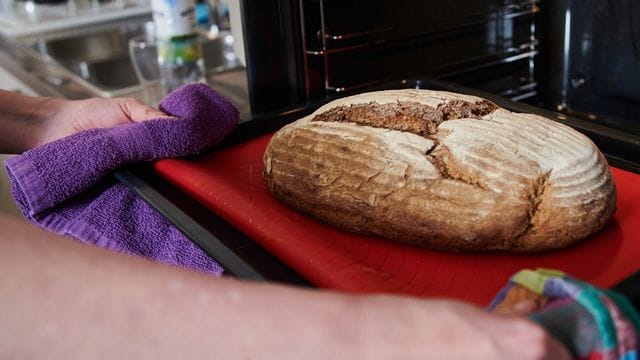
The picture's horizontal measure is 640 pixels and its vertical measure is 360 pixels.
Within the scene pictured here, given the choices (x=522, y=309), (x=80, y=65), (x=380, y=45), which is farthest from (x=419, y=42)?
(x=80, y=65)

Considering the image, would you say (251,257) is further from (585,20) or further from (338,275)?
(585,20)

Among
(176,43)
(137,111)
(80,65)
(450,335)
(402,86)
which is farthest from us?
(80,65)

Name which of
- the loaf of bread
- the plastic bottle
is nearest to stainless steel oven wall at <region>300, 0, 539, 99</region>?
the loaf of bread

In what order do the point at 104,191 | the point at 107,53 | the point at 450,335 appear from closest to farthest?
the point at 450,335 → the point at 104,191 → the point at 107,53

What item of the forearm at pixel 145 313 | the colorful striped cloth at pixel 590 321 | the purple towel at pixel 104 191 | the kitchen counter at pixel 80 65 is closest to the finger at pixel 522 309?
the colorful striped cloth at pixel 590 321

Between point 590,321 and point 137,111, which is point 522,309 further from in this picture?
point 137,111

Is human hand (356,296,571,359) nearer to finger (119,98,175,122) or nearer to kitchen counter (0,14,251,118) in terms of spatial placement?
finger (119,98,175,122)

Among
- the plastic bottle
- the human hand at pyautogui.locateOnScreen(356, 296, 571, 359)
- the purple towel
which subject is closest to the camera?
the human hand at pyautogui.locateOnScreen(356, 296, 571, 359)
